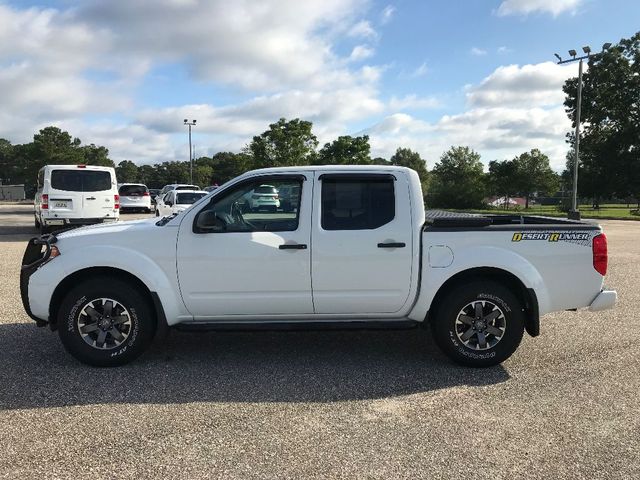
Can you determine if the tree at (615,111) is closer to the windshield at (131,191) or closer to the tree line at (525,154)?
the tree line at (525,154)

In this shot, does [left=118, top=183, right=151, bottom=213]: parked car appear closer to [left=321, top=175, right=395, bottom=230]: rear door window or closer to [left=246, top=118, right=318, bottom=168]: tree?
[left=246, top=118, right=318, bottom=168]: tree

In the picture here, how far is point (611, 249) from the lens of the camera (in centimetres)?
1460

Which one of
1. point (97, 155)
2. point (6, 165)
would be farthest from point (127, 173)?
point (97, 155)

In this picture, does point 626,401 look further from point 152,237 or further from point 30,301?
point 30,301

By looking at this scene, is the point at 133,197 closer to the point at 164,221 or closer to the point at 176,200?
the point at 176,200

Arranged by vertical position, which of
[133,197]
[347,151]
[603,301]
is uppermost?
[347,151]

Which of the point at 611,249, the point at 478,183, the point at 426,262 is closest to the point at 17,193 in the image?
the point at 478,183

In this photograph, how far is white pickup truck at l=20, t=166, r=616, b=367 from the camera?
4.71m

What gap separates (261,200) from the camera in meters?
4.96

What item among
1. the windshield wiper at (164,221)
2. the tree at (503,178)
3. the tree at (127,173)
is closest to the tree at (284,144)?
the tree at (503,178)

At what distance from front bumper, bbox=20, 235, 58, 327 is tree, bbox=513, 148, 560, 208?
172 feet

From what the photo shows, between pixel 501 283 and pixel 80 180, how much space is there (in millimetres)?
12909

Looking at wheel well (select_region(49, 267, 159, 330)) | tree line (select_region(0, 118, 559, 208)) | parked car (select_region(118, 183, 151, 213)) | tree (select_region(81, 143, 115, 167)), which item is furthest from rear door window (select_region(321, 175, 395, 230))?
tree (select_region(81, 143, 115, 167))

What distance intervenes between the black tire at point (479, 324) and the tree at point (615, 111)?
147ft
